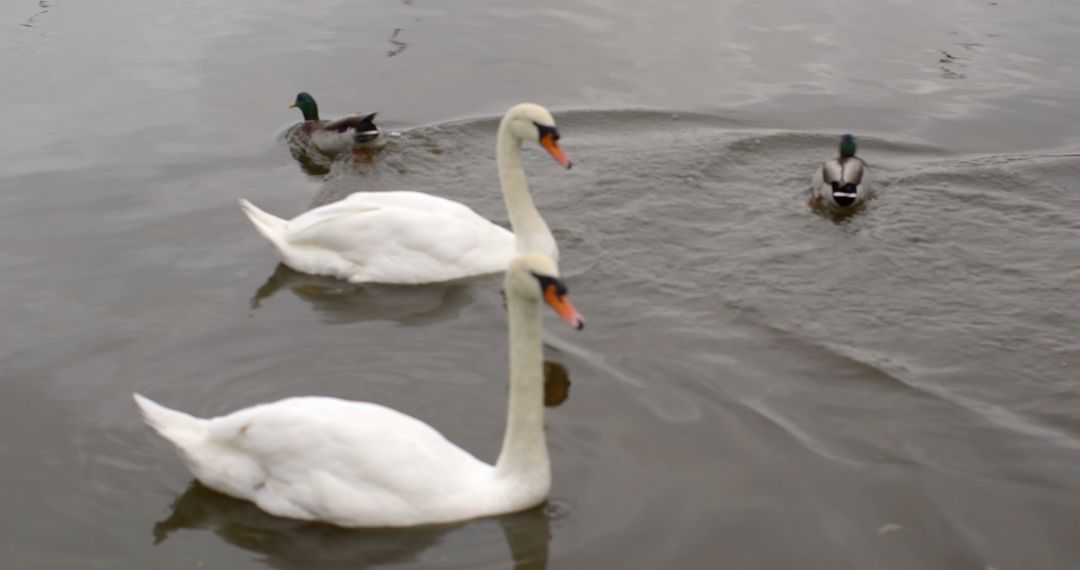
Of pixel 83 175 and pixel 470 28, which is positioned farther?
pixel 470 28

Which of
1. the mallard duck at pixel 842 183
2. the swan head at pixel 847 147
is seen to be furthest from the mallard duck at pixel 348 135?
the swan head at pixel 847 147

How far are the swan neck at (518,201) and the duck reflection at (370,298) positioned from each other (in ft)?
1.70

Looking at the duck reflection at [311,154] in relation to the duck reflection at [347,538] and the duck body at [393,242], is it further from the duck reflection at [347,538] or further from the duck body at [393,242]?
the duck reflection at [347,538]

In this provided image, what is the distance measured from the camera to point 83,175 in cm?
1123

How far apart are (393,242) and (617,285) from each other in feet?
5.20

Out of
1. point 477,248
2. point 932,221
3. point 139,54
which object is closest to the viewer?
point 477,248

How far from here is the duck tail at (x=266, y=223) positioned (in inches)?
364

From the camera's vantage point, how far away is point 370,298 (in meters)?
8.96

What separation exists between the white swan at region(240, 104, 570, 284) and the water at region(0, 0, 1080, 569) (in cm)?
16

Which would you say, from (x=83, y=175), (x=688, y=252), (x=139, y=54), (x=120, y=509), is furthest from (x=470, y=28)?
(x=120, y=509)

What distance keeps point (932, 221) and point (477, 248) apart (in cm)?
358

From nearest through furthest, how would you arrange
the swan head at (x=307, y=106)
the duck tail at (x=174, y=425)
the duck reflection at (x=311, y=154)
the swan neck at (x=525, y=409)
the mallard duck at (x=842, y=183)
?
the swan neck at (x=525, y=409) < the duck tail at (x=174, y=425) < the mallard duck at (x=842, y=183) < the duck reflection at (x=311, y=154) < the swan head at (x=307, y=106)

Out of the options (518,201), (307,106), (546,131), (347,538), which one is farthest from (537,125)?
(307,106)

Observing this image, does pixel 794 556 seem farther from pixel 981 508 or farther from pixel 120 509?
pixel 120 509
